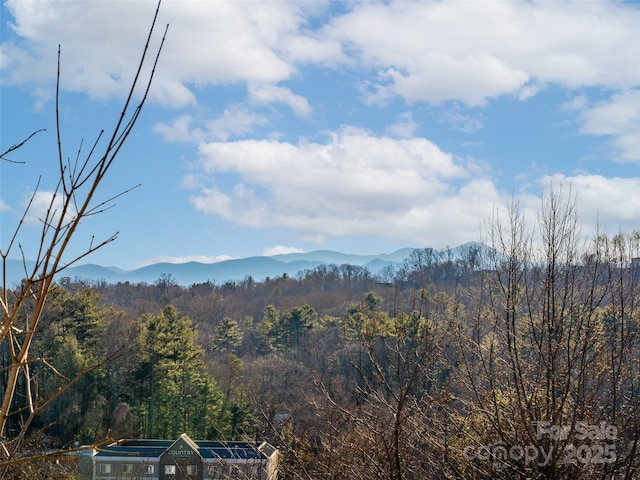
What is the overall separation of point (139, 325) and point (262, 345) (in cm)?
992

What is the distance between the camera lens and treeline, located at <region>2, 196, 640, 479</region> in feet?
9.89

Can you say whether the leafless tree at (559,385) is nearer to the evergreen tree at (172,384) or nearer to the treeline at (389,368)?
the treeline at (389,368)

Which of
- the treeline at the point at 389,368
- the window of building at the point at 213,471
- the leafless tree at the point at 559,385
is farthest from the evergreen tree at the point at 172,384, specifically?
the leafless tree at the point at 559,385

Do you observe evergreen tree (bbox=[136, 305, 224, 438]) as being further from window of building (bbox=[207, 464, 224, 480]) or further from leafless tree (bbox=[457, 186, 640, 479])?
leafless tree (bbox=[457, 186, 640, 479])

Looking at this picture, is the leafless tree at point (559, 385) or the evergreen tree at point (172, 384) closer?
the leafless tree at point (559, 385)

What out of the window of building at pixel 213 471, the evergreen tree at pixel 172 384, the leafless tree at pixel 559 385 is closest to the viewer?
the leafless tree at pixel 559 385

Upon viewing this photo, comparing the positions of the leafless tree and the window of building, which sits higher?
the leafless tree

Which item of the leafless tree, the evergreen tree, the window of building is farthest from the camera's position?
the evergreen tree

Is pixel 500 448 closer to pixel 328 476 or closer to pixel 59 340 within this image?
pixel 328 476

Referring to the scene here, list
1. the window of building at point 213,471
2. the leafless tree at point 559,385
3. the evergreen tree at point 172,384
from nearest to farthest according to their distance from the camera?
1. the leafless tree at point 559,385
2. the window of building at point 213,471
3. the evergreen tree at point 172,384

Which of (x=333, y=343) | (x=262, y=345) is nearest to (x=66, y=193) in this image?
(x=333, y=343)

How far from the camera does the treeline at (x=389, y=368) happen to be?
9.89 ft

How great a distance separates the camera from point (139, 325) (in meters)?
19.5

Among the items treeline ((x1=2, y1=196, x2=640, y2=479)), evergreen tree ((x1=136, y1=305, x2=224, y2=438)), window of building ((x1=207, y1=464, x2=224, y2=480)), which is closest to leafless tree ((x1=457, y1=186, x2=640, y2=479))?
treeline ((x1=2, y1=196, x2=640, y2=479))
